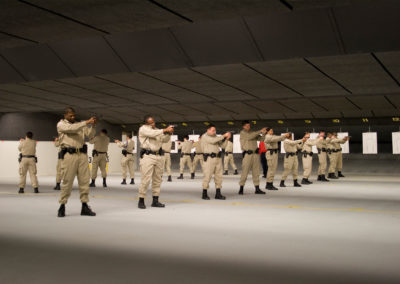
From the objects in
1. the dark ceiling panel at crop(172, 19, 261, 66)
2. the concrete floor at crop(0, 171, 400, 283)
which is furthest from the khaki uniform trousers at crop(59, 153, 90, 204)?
→ the dark ceiling panel at crop(172, 19, 261, 66)

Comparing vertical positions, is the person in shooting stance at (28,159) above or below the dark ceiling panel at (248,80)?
below

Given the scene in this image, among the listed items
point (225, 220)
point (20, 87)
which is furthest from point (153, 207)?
point (20, 87)

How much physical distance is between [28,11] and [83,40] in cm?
472

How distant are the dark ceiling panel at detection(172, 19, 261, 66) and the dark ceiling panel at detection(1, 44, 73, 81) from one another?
12.0 feet

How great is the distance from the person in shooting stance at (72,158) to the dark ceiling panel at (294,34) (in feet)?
12.6

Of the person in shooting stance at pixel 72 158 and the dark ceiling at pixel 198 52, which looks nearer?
the dark ceiling at pixel 198 52

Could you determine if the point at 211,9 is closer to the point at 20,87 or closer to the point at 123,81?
the point at 123,81

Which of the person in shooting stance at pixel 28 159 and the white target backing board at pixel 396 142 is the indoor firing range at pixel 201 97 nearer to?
the person in shooting stance at pixel 28 159

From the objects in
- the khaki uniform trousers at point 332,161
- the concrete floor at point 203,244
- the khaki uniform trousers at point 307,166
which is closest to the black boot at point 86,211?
the concrete floor at point 203,244

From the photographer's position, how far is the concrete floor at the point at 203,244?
3.58 meters

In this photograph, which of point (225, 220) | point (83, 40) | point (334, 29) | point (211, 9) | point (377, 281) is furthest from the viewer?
point (83, 40)

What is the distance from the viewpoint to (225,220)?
6504 mm

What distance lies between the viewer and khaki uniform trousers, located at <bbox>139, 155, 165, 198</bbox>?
26.7 ft

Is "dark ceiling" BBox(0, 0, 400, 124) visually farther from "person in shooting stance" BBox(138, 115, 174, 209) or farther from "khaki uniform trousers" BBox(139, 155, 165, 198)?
"khaki uniform trousers" BBox(139, 155, 165, 198)
